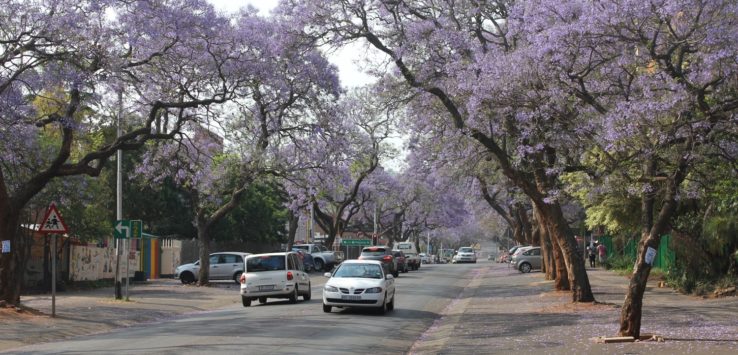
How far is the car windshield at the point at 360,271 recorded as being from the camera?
2116 cm

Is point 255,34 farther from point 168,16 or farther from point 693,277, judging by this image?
point 693,277

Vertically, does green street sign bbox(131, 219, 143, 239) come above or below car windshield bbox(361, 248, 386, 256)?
above

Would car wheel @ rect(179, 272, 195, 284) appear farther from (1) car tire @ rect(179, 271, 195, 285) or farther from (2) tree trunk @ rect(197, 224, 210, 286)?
(2) tree trunk @ rect(197, 224, 210, 286)

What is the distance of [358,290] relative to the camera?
20172 millimetres

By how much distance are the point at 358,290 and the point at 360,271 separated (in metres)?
1.23

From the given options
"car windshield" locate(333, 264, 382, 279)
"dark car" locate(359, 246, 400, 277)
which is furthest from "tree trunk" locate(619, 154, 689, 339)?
"dark car" locate(359, 246, 400, 277)

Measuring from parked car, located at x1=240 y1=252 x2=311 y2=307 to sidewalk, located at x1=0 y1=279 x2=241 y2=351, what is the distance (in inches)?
65.4

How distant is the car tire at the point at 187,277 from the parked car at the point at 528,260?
20253mm

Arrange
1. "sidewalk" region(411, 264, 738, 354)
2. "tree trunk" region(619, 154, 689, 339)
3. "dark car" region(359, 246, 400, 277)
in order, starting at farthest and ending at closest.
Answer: "dark car" region(359, 246, 400, 277), "tree trunk" region(619, 154, 689, 339), "sidewalk" region(411, 264, 738, 354)

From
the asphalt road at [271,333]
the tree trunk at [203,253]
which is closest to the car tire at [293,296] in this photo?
the asphalt road at [271,333]

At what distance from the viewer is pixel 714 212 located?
23.0 metres

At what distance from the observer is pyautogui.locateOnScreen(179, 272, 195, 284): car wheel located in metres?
37.1

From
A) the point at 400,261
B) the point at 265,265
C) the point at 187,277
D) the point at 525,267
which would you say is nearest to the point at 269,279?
the point at 265,265

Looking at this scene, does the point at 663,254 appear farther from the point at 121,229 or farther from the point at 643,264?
the point at 121,229
